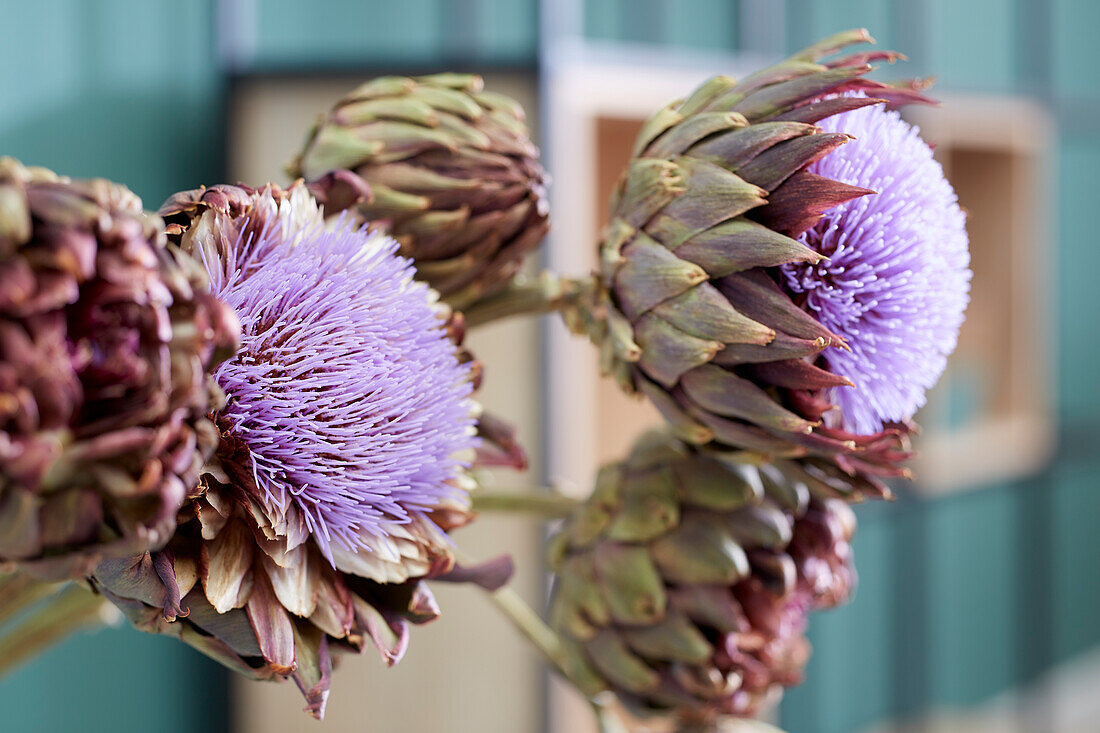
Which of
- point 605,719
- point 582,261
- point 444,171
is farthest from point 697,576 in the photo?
point 582,261

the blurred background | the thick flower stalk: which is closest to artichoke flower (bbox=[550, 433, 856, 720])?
the thick flower stalk

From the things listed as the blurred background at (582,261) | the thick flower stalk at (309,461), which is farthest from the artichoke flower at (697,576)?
the blurred background at (582,261)

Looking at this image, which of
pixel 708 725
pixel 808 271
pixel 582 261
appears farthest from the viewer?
pixel 582 261

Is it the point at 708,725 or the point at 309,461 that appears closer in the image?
the point at 309,461

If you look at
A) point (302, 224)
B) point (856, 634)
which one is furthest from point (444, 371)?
point (856, 634)

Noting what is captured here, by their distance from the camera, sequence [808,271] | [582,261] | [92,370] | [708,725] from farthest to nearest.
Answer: [582,261], [708,725], [808,271], [92,370]

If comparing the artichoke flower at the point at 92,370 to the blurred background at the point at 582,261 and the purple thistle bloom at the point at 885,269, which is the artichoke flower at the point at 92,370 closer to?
the purple thistle bloom at the point at 885,269

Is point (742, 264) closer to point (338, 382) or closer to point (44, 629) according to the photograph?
point (338, 382)
